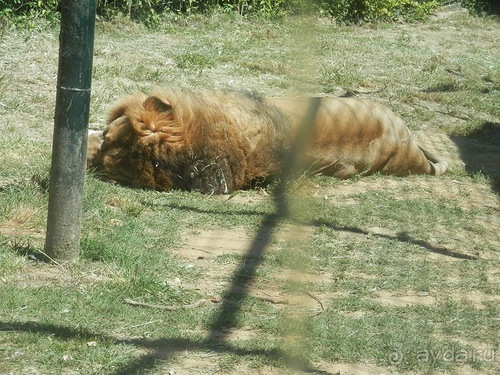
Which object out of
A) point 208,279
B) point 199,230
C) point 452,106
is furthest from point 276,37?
point 208,279

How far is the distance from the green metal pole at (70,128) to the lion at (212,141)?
1679 mm

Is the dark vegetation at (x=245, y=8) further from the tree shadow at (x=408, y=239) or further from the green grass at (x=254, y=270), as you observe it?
the tree shadow at (x=408, y=239)

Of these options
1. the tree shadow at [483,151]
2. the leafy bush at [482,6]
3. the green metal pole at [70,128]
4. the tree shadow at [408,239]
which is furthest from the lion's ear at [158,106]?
the leafy bush at [482,6]

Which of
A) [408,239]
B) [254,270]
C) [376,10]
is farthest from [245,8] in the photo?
[254,270]

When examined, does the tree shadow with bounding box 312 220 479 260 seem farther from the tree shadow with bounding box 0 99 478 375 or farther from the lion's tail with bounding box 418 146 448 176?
the lion's tail with bounding box 418 146 448 176

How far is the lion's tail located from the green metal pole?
12.9 ft

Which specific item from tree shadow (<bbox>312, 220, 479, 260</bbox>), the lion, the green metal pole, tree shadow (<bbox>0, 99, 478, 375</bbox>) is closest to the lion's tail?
the lion

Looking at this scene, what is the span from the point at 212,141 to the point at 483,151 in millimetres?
3524

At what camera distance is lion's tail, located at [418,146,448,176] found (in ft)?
24.8

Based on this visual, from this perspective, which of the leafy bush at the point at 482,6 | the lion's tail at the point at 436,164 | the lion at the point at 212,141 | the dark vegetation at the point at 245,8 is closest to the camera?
the lion at the point at 212,141

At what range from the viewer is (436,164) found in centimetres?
769

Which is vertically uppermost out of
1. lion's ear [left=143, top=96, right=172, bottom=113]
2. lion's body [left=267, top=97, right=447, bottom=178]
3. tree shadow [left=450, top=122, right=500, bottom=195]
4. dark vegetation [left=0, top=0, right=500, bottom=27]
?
dark vegetation [left=0, top=0, right=500, bottom=27]

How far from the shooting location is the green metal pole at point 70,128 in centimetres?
430

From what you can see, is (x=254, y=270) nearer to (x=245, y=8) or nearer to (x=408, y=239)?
(x=408, y=239)
